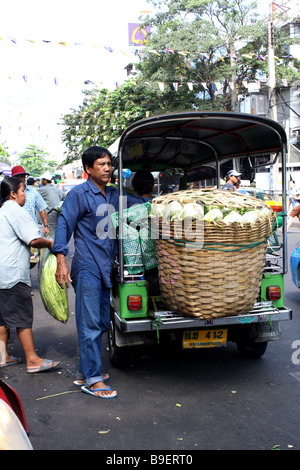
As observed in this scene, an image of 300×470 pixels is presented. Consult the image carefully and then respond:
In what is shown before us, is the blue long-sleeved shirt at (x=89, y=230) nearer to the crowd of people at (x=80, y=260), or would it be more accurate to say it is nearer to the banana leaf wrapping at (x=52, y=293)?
the crowd of people at (x=80, y=260)

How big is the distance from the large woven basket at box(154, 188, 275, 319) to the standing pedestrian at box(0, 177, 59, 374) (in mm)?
1284

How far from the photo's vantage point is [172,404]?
149 inches

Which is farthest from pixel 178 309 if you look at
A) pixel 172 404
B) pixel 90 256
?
pixel 90 256

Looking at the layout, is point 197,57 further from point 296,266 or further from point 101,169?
point 101,169

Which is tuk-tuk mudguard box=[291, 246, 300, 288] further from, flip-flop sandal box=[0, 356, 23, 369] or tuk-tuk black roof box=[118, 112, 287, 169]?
flip-flop sandal box=[0, 356, 23, 369]

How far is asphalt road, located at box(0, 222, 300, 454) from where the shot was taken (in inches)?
125

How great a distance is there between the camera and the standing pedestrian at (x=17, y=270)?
4.41 metres

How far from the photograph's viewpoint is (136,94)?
29328 mm

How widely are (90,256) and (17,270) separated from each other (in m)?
0.87

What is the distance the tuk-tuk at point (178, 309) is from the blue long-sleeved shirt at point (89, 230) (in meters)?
0.11

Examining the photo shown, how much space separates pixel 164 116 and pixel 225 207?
3.09 ft

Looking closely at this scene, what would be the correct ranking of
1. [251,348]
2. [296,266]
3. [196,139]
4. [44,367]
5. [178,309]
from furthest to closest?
[296,266]
[196,139]
[251,348]
[44,367]
[178,309]

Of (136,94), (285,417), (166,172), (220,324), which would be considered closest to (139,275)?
(220,324)
